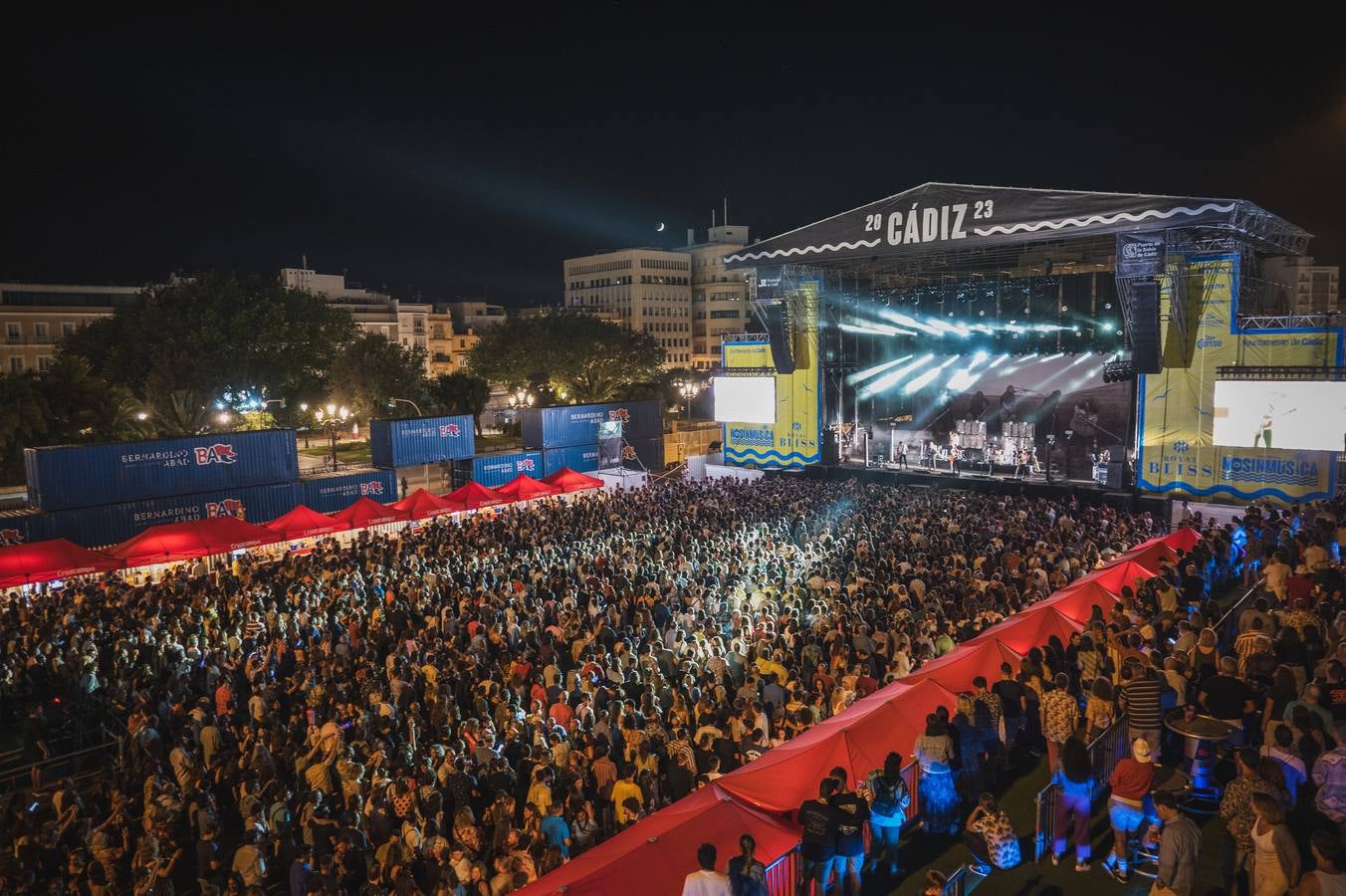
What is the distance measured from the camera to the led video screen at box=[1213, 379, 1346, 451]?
15.8m

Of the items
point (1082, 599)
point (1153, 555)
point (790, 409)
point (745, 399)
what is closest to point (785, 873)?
point (1082, 599)

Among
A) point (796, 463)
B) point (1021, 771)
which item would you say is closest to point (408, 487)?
point (796, 463)

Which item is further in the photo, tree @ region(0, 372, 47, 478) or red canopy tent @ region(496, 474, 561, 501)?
tree @ region(0, 372, 47, 478)

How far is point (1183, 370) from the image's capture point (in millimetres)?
17859

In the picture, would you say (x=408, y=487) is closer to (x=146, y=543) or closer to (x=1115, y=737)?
(x=146, y=543)

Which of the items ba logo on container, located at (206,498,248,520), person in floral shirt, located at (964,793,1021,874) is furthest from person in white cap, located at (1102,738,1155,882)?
ba logo on container, located at (206,498,248,520)

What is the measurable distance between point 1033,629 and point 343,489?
63.4ft

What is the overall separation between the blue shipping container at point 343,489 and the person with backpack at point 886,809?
19.4m

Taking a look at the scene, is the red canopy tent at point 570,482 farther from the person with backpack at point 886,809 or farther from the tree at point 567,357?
the tree at point 567,357

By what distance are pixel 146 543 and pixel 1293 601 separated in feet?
57.4

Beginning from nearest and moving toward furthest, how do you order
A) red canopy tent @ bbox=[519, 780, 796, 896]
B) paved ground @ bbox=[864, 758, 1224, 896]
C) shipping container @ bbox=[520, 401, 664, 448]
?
red canopy tent @ bbox=[519, 780, 796, 896] → paved ground @ bbox=[864, 758, 1224, 896] → shipping container @ bbox=[520, 401, 664, 448]

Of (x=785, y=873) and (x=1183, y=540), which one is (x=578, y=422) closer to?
(x=1183, y=540)

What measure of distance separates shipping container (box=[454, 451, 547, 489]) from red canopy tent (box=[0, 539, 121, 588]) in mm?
11691

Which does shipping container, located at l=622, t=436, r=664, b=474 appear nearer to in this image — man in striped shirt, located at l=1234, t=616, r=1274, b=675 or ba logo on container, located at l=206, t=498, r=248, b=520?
ba logo on container, located at l=206, t=498, r=248, b=520
